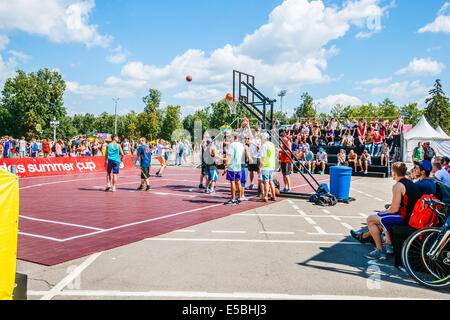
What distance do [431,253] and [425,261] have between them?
0.59 feet

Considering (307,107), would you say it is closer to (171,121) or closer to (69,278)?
(171,121)

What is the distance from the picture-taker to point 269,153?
9.88 meters

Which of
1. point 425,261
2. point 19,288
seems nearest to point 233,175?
point 425,261

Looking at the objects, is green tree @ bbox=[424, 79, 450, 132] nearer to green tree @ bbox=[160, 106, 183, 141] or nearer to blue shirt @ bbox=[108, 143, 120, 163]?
green tree @ bbox=[160, 106, 183, 141]

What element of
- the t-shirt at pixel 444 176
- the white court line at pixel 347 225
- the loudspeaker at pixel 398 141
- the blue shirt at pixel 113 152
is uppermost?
the loudspeaker at pixel 398 141

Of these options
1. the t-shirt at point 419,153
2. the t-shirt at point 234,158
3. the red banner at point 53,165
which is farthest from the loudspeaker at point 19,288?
the t-shirt at point 419,153

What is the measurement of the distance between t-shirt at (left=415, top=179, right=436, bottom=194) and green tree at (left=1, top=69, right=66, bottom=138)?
2777 inches

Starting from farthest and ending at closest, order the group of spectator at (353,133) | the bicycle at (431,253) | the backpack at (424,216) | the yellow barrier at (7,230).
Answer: the group of spectator at (353,133) < the backpack at (424,216) < the bicycle at (431,253) < the yellow barrier at (7,230)

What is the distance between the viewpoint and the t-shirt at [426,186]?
496cm

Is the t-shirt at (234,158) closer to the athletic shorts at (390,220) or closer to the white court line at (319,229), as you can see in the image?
the white court line at (319,229)

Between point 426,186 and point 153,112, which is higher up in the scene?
point 153,112

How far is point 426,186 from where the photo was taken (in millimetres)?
5000

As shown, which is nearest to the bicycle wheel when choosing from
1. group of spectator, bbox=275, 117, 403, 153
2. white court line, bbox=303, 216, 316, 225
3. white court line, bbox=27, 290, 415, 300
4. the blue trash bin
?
white court line, bbox=27, 290, 415, 300
